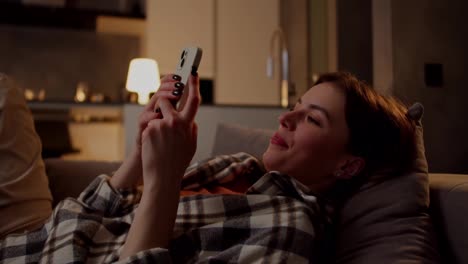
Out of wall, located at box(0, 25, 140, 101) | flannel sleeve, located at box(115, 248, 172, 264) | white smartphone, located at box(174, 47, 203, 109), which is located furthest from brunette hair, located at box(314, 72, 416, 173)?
wall, located at box(0, 25, 140, 101)

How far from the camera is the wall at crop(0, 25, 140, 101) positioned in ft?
14.6

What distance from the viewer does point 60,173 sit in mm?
1425

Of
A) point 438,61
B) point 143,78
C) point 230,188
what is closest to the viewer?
point 230,188

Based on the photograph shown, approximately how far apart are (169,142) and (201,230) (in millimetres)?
181

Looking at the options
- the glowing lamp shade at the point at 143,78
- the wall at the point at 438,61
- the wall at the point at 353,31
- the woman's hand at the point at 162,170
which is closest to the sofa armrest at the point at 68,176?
the woman's hand at the point at 162,170

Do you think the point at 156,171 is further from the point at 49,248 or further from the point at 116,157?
the point at 116,157

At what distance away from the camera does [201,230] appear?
84 cm

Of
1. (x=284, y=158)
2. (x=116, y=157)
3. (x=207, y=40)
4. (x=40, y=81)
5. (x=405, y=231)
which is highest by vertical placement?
(x=207, y=40)

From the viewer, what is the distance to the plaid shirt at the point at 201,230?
777 mm

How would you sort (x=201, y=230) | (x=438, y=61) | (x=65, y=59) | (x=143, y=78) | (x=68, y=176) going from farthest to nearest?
(x=65, y=59), (x=143, y=78), (x=438, y=61), (x=68, y=176), (x=201, y=230)

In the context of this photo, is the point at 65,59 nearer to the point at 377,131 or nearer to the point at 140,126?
the point at 140,126

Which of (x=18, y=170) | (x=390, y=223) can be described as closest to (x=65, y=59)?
(x=18, y=170)

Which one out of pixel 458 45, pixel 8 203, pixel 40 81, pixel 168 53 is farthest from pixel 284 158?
pixel 40 81

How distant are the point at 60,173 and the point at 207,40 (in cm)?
307
